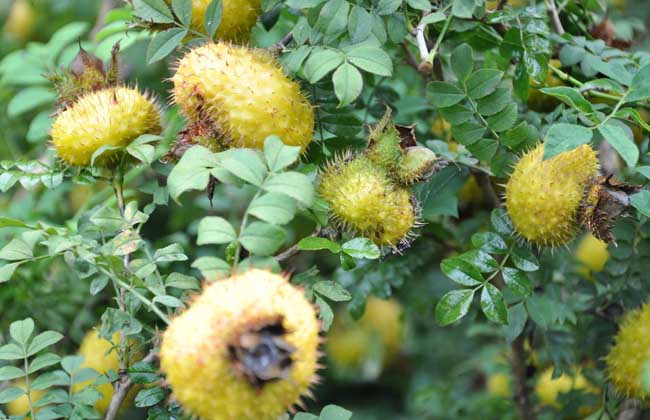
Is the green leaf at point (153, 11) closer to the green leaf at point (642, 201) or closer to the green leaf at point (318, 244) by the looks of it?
the green leaf at point (318, 244)

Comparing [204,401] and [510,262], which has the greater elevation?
[204,401]

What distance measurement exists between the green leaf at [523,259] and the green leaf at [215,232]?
0.64m

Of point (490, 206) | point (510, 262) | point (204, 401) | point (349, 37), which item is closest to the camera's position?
point (204, 401)

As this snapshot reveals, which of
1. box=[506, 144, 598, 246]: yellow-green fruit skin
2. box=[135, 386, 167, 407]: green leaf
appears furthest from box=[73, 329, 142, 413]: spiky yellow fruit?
box=[506, 144, 598, 246]: yellow-green fruit skin

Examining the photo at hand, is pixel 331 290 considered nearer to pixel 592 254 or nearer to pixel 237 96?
pixel 237 96

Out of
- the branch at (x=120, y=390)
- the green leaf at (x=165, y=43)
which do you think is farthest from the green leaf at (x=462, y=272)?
the green leaf at (x=165, y=43)

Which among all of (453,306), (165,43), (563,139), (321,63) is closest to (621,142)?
(563,139)

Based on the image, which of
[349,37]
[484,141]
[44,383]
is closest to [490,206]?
[484,141]

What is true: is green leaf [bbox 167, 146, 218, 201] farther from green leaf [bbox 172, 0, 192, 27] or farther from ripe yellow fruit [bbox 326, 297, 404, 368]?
ripe yellow fruit [bbox 326, 297, 404, 368]

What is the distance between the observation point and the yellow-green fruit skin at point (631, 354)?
1.61 meters

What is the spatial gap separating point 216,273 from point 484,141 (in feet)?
2.29

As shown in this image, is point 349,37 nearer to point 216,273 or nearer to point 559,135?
point 559,135

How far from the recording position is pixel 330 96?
1.63m

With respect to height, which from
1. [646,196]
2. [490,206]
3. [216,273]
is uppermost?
[216,273]
